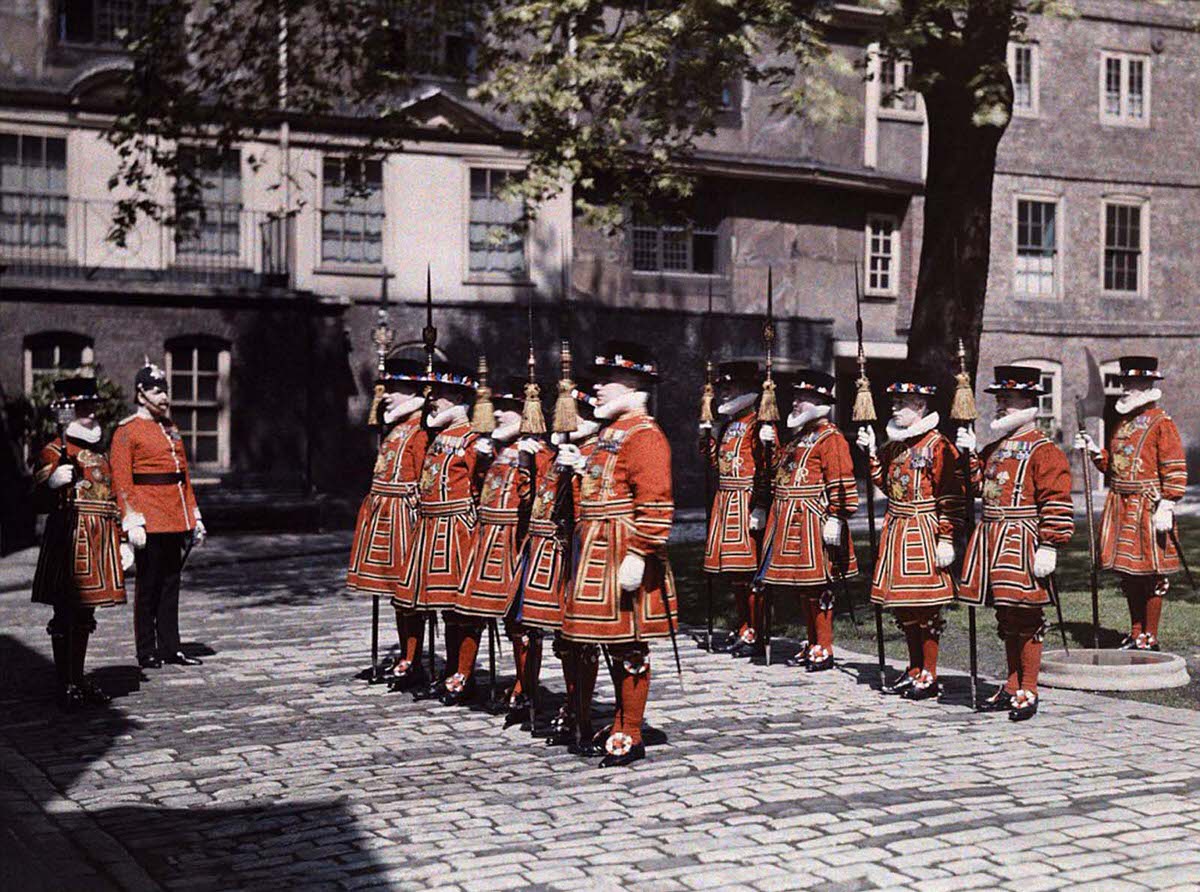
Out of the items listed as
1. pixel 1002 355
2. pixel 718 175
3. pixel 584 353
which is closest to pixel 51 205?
pixel 584 353

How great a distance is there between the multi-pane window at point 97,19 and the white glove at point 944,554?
19622 millimetres

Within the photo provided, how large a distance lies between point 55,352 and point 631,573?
60.3ft

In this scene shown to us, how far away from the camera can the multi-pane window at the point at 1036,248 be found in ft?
108

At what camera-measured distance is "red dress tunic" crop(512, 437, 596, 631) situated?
8867mm

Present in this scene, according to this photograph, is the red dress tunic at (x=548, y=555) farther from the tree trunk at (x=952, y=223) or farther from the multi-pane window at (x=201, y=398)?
the multi-pane window at (x=201, y=398)

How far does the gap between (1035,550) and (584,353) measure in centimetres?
1919

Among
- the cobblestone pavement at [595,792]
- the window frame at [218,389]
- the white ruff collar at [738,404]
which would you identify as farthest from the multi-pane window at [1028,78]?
the cobblestone pavement at [595,792]

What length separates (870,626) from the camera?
1384cm

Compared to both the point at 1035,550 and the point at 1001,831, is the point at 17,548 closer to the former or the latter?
the point at 1035,550

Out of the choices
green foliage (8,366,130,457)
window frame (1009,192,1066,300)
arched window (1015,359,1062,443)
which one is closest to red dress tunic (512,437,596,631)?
green foliage (8,366,130,457)

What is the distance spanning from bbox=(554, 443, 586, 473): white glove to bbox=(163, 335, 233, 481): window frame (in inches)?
683

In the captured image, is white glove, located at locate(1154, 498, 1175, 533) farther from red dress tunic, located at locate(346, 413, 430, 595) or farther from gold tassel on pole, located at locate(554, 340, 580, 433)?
red dress tunic, located at locate(346, 413, 430, 595)

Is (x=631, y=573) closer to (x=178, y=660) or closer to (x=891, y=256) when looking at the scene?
(x=178, y=660)

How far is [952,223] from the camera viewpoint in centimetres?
1557
